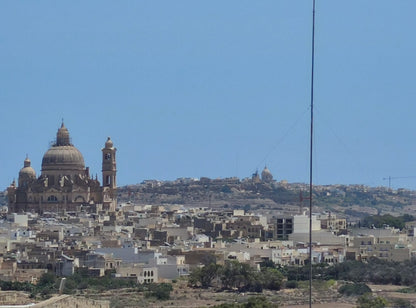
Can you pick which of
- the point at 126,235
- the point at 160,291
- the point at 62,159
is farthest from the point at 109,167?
the point at 160,291

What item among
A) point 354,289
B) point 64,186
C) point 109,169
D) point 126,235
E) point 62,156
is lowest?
point 354,289

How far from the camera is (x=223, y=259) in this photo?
73562 mm

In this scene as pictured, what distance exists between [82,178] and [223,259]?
52.2m

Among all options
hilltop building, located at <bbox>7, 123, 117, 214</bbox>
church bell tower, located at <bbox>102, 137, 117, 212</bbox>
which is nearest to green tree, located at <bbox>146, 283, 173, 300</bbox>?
hilltop building, located at <bbox>7, 123, 117, 214</bbox>

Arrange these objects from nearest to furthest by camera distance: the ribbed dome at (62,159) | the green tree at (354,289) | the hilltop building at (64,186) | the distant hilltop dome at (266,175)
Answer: the green tree at (354,289), the hilltop building at (64,186), the ribbed dome at (62,159), the distant hilltop dome at (266,175)

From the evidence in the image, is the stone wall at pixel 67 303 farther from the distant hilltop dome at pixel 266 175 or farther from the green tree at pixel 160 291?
the distant hilltop dome at pixel 266 175

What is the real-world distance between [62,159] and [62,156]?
25cm

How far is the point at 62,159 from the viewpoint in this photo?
126375 millimetres

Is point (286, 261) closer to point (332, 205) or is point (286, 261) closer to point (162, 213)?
point (162, 213)

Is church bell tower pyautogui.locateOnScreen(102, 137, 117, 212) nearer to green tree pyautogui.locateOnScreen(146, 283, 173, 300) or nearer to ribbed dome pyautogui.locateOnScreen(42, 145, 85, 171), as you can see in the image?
ribbed dome pyautogui.locateOnScreen(42, 145, 85, 171)

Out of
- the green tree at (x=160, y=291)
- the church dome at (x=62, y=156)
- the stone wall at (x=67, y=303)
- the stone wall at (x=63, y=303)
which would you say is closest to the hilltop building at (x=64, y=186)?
the church dome at (x=62, y=156)

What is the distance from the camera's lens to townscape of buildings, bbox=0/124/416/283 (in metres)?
71.9

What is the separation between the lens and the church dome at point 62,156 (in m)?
126

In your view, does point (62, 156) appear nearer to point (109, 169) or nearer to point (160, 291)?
point (109, 169)
